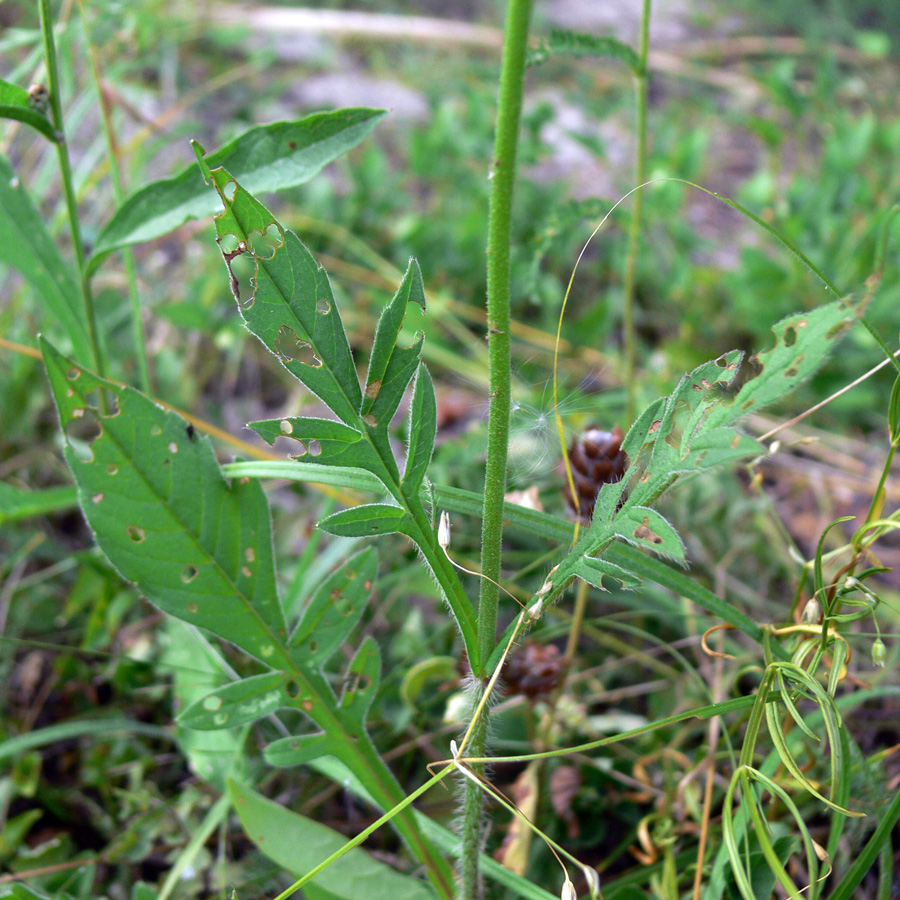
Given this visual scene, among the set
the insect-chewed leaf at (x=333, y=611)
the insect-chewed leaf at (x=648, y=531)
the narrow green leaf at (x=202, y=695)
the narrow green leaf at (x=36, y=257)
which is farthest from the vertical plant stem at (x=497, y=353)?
the narrow green leaf at (x=36, y=257)

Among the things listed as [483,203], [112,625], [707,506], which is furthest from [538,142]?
[112,625]

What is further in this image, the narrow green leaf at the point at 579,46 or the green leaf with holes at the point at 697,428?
the narrow green leaf at the point at 579,46

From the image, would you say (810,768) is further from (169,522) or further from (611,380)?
(611,380)

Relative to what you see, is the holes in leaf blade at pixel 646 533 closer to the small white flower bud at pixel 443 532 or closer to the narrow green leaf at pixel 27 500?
the small white flower bud at pixel 443 532

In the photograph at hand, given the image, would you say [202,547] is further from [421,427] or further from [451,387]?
[451,387]

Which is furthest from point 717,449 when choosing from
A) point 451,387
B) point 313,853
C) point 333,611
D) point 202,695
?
point 451,387

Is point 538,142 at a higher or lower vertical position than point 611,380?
higher
